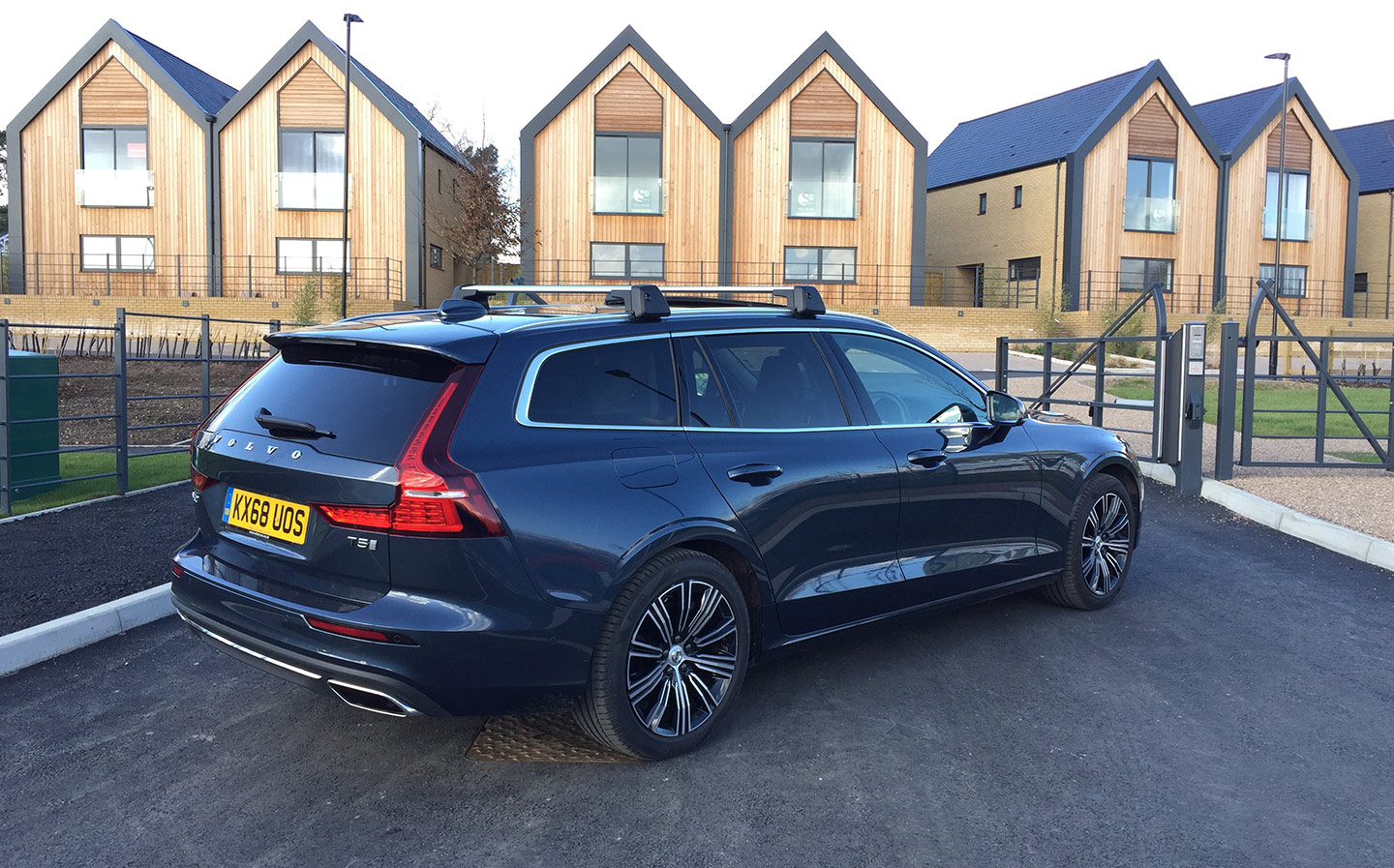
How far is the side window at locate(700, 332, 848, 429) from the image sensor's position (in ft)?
14.3

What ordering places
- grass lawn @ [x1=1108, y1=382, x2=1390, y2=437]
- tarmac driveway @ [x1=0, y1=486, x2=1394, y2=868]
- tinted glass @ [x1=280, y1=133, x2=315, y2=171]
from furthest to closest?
tinted glass @ [x1=280, y1=133, x2=315, y2=171] → grass lawn @ [x1=1108, y1=382, x2=1390, y2=437] → tarmac driveway @ [x1=0, y1=486, x2=1394, y2=868]

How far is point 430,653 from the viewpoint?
11.1ft

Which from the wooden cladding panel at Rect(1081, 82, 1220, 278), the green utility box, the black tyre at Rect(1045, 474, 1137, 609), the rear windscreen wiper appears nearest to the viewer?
the rear windscreen wiper

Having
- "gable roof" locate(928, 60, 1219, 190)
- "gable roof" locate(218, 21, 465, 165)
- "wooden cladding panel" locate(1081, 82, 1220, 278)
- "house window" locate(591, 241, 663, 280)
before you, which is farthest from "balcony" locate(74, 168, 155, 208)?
"wooden cladding panel" locate(1081, 82, 1220, 278)

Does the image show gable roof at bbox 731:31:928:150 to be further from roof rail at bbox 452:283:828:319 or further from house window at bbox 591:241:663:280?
roof rail at bbox 452:283:828:319

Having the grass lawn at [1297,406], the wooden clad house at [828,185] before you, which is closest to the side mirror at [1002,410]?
the grass lawn at [1297,406]

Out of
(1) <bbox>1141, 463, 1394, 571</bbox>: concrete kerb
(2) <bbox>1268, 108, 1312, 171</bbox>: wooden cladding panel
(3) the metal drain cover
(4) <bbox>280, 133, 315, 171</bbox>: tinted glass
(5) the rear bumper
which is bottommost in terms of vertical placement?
(3) the metal drain cover

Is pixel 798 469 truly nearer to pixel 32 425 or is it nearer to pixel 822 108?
pixel 32 425

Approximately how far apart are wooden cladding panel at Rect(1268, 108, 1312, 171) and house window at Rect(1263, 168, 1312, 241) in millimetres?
241

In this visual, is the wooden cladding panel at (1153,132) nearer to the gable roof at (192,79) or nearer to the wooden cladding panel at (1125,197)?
the wooden cladding panel at (1125,197)

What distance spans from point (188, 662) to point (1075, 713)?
3932 mm

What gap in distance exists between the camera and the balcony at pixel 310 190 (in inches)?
1344

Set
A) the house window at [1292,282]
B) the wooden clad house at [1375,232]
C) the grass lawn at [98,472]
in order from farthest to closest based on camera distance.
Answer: the wooden clad house at [1375,232] < the house window at [1292,282] < the grass lawn at [98,472]

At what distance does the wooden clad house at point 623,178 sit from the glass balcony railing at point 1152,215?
14504 millimetres
